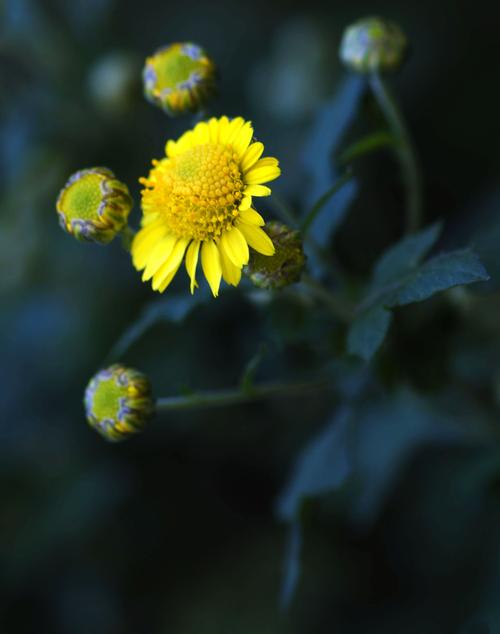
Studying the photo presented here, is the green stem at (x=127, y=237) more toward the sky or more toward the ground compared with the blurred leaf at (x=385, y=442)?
more toward the sky

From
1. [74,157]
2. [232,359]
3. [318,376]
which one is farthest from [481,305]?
[74,157]

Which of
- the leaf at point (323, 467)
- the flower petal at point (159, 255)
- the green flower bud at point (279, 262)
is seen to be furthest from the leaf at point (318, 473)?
the flower petal at point (159, 255)

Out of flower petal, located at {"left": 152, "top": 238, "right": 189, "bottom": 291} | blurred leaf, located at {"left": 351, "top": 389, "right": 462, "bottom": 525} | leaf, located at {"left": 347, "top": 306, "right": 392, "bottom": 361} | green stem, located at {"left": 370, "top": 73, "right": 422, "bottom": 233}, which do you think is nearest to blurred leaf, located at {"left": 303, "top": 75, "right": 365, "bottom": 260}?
green stem, located at {"left": 370, "top": 73, "right": 422, "bottom": 233}

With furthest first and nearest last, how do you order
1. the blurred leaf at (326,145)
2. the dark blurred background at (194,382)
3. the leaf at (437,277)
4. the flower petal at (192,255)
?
the dark blurred background at (194,382) → the blurred leaf at (326,145) → the flower petal at (192,255) → the leaf at (437,277)

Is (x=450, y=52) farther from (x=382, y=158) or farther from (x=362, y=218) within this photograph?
(x=362, y=218)

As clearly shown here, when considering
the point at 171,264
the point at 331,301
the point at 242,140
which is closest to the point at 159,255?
the point at 171,264

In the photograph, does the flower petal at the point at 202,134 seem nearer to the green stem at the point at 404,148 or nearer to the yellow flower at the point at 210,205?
the yellow flower at the point at 210,205

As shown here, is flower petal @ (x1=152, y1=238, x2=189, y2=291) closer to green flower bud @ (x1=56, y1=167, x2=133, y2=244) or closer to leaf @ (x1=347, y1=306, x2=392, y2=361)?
green flower bud @ (x1=56, y1=167, x2=133, y2=244)

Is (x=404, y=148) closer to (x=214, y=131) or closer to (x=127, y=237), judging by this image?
(x=214, y=131)
